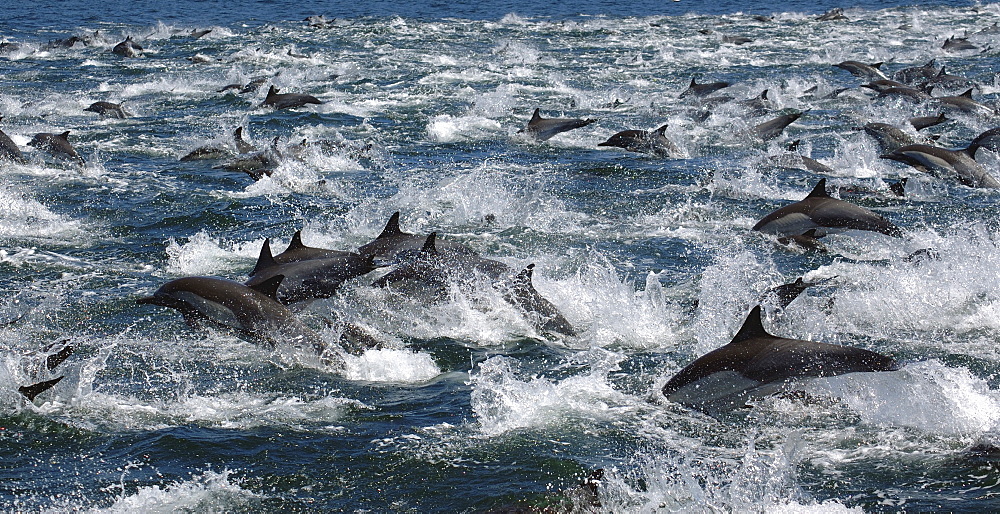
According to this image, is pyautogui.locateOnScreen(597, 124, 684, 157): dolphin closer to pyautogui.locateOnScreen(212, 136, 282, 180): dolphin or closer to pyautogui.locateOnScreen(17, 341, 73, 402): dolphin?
pyautogui.locateOnScreen(212, 136, 282, 180): dolphin

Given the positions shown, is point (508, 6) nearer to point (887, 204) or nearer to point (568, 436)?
point (887, 204)

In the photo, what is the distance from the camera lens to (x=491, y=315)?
36.0ft

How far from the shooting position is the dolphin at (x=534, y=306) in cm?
1077

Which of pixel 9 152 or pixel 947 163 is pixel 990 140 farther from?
pixel 9 152

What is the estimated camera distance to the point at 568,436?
816 centimetres

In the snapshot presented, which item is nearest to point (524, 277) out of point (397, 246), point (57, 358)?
point (397, 246)

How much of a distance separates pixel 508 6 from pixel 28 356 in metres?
51.8

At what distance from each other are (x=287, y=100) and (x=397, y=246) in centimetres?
1402

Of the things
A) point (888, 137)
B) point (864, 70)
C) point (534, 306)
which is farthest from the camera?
point (864, 70)

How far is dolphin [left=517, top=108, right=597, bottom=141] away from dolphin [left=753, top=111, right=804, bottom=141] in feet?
11.0

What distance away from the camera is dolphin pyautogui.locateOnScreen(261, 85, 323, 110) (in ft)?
82.4

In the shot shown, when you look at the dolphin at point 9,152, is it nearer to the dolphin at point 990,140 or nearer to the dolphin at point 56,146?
Result: the dolphin at point 56,146

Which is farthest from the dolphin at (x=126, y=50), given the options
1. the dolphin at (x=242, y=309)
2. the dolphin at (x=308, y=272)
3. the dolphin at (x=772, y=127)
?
the dolphin at (x=242, y=309)

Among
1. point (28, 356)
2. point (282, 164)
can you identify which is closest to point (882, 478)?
point (28, 356)
